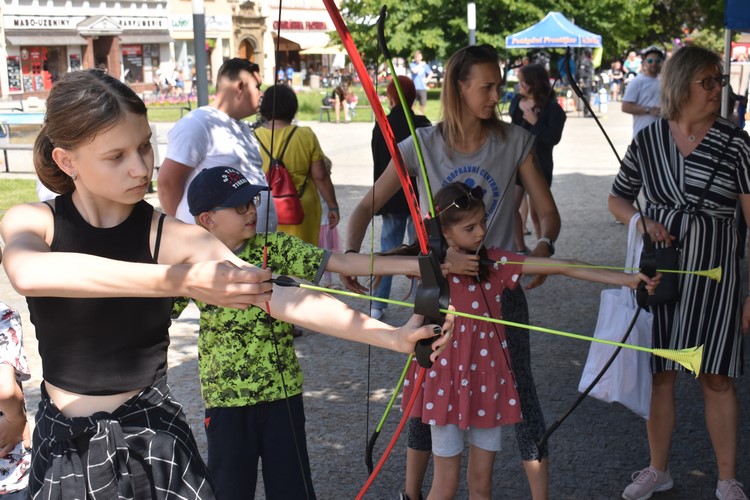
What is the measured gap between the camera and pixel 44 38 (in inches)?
1735

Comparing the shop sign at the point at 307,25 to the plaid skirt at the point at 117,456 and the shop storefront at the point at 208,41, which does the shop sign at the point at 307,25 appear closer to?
the shop storefront at the point at 208,41

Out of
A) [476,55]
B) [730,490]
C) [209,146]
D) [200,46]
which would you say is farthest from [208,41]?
[730,490]

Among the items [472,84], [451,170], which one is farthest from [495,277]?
[472,84]

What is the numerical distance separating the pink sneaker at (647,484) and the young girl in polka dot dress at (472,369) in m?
0.95

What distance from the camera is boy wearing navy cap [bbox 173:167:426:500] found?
10.9ft

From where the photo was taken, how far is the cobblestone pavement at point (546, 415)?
4.50 m

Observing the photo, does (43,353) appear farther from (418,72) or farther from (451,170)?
(418,72)

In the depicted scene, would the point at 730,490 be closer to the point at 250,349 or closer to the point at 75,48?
the point at 250,349

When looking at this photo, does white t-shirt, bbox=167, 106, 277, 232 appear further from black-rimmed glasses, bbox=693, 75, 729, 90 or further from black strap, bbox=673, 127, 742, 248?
black-rimmed glasses, bbox=693, 75, 729, 90

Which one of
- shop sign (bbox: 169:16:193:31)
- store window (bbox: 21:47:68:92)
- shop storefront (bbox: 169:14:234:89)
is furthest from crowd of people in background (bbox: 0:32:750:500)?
shop storefront (bbox: 169:14:234:89)

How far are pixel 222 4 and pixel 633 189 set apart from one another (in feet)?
185

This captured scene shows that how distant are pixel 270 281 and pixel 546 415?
352cm

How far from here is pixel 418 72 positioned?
26.7 m

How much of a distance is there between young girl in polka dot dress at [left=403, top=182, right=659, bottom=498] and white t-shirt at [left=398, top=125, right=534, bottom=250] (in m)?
0.28
